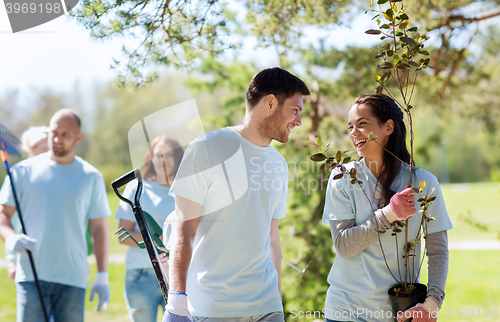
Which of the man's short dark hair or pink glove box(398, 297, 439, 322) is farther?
the man's short dark hair

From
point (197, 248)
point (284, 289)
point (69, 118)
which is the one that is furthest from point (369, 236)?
point (284, 289)

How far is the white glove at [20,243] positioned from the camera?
8.79 feet

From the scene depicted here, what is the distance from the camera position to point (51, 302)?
109 inches

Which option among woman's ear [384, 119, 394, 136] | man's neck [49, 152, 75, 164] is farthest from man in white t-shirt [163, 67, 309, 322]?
man's neck [49, 152, 75, 164]

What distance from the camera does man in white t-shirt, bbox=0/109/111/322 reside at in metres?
2.75

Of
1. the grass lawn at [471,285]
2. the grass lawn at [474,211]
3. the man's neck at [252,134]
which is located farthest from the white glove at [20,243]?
the grass lawn at [474,211]

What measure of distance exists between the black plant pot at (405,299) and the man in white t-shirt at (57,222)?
210 cm

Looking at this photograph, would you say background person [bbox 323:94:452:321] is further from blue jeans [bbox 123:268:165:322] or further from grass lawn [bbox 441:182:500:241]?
grass lawn [bbox 441:182:500:241]

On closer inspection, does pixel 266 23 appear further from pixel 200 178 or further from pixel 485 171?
pixel 485 171

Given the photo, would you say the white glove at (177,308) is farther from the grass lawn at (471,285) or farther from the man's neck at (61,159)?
the grass lawn at (471,285)

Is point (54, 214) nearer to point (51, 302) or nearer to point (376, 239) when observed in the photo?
point (51, 302)

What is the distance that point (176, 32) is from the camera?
7.55 feet

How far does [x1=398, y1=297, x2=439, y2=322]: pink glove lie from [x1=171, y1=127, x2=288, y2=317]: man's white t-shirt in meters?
0.50

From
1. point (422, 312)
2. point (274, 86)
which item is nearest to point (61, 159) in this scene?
point (274, 86)
